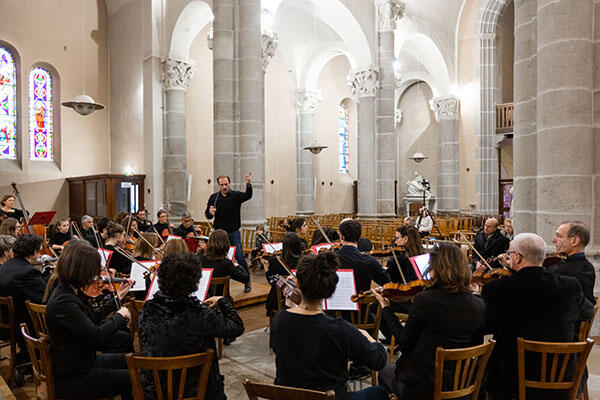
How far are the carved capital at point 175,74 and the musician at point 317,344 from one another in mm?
11605

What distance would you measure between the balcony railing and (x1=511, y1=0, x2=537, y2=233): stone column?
10905 millimetres

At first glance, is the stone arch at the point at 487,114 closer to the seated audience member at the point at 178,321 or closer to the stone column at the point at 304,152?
the stone column at the point at 304,152

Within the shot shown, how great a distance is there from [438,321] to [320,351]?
25.1 inches

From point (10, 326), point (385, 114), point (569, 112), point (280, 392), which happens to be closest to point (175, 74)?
point (385, 114)

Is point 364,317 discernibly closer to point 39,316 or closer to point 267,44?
point 39,316

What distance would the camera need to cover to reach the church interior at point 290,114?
15.1 feet

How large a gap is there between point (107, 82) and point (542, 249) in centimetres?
1435

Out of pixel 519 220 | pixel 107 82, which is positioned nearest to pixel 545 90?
pixel 519 220

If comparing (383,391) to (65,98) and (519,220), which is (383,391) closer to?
(519,220)

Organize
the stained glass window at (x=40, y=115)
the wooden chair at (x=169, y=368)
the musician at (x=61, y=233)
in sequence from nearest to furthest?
the wooden chair at (x=169, y=368) < the musician at (x=61, y=233) < the stained glass window at (x=40, y=115)

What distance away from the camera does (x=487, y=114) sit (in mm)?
16156

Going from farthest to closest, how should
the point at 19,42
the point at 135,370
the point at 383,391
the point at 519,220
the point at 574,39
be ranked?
the point at 19,42
the point at 519,220
the point at 574,39
the point at 383,391
the point at 135,370

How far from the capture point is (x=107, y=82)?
46.3ft

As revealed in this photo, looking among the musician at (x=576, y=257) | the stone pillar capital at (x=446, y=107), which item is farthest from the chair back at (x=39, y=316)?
the stone pillar capital at (x=446, y=107)
